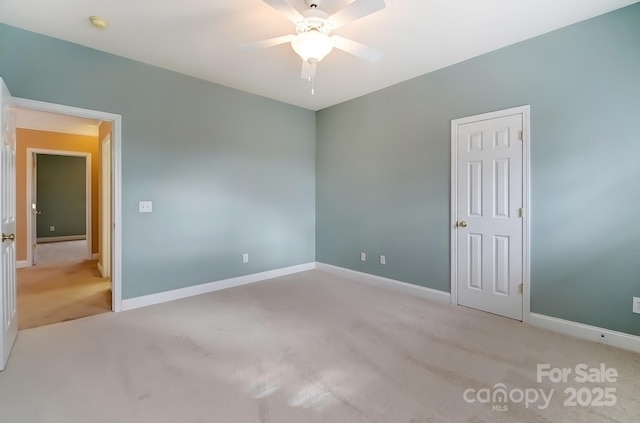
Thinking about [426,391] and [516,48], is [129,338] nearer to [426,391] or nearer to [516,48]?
[426,391]

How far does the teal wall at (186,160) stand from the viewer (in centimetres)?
280

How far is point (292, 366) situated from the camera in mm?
2092

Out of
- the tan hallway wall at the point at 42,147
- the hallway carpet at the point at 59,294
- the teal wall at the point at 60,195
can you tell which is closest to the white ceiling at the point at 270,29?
the hallway carpet at the point at 59,294

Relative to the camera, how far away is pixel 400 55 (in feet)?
9.92

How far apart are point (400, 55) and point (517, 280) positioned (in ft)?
8.43

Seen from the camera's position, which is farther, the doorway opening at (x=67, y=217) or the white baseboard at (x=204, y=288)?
the white baseboard at (x=204, y=288)

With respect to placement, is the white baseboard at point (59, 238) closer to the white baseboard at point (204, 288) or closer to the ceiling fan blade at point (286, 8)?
the white baseboard at point (204, 288)

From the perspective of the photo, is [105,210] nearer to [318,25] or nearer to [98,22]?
[98,22]

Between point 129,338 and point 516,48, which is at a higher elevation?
point 516,48

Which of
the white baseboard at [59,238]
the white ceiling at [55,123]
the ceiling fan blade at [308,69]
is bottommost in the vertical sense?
the white baseboard at [59,238]

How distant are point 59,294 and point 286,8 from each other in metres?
4.27

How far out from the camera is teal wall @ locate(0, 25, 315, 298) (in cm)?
280

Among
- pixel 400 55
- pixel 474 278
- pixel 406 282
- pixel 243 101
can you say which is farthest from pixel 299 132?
pixel 474 278

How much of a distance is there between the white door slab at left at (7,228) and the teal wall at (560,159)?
3.75m
